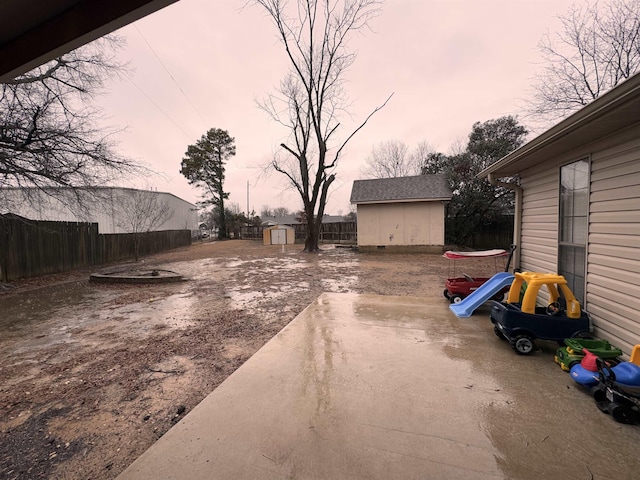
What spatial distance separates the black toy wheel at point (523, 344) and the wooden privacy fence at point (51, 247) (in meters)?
12.1

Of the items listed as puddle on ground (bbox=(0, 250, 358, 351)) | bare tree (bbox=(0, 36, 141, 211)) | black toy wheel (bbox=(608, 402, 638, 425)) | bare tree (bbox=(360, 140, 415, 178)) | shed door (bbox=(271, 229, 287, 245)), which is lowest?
puddle on ground (bbox=(0, 250, 358, 351))

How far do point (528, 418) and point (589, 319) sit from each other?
2.14 metres

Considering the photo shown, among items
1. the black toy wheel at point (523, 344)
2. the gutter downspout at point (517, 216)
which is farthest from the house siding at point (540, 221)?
the black toy wheel at point (523, 344)

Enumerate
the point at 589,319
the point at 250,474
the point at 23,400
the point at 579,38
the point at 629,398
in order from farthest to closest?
the point at 579,38
the point at 589,319
the point at 23,400
the point at 629,398
the point at 250,474

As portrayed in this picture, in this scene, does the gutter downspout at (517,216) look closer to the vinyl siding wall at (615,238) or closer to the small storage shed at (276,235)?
the vinyl siding wall at (615,238)

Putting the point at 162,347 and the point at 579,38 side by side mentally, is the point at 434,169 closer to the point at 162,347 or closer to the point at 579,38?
the point at 579,38

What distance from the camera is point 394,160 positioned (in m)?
27.8

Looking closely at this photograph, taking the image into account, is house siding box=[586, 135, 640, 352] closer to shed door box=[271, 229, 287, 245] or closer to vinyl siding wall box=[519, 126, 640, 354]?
vinyl siding wall box=[519, 126, 640, 354]

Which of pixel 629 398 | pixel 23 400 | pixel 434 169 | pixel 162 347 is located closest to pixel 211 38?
pixel 162 347

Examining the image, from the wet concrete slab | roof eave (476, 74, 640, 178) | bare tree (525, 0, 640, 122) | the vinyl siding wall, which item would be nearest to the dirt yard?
the wet concrete slab

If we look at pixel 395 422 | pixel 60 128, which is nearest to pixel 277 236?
pixel 60 128

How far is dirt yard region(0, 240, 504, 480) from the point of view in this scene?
1983 millimetres

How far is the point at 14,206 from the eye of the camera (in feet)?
25.8

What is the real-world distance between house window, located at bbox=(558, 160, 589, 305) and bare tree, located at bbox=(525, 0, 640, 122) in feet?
35.6
